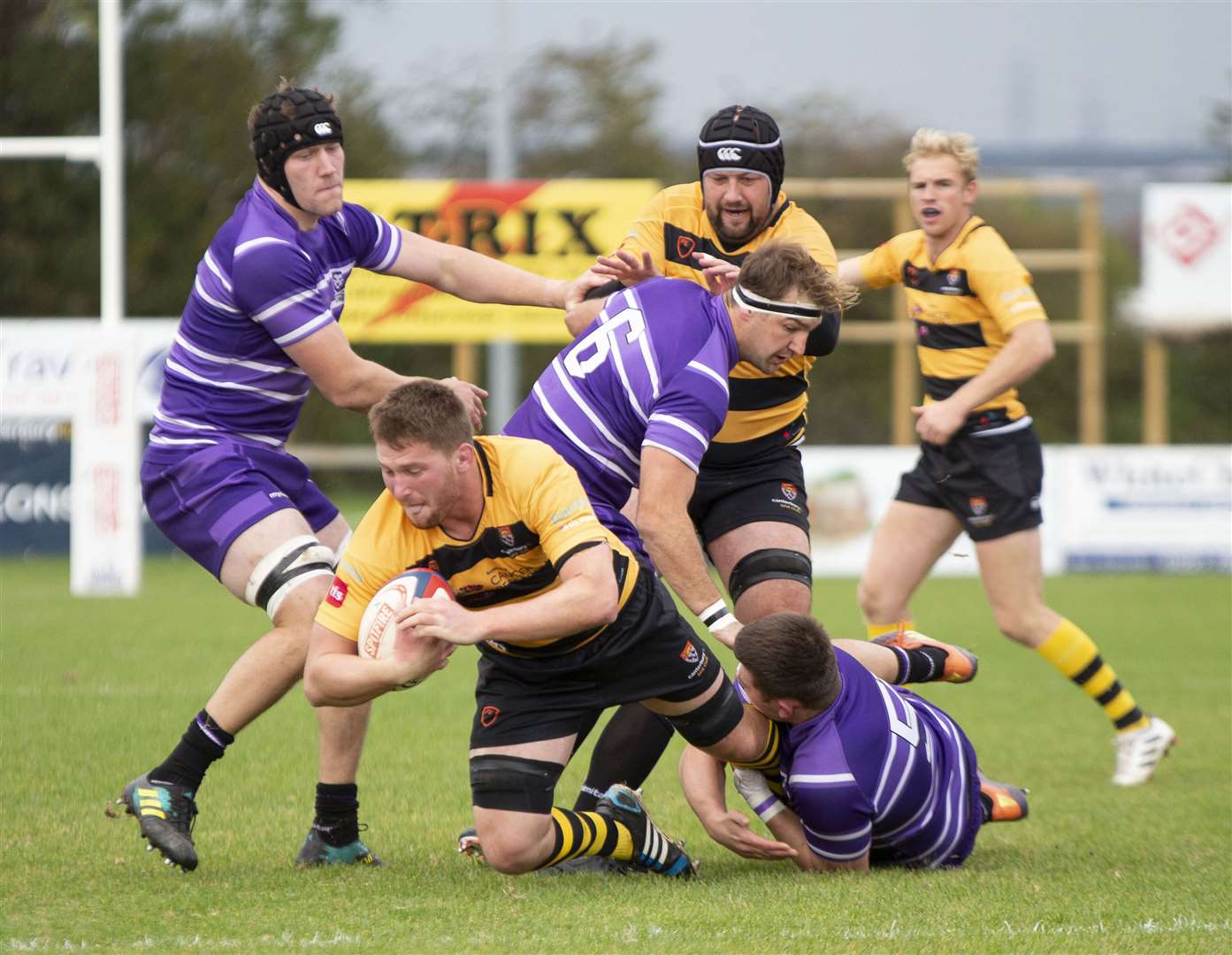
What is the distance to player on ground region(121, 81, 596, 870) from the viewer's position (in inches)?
201

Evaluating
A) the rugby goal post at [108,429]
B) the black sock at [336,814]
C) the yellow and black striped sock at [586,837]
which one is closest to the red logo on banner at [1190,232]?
the rugby goal post at [108,429]

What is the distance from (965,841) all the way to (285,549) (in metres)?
2.25

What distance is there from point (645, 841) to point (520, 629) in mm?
1061

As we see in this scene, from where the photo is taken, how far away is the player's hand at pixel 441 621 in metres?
4.16

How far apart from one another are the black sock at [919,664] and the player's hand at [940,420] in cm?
131

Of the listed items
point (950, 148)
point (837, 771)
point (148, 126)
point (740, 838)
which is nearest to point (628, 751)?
point (740, 838)

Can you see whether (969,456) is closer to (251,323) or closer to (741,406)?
(741,406)

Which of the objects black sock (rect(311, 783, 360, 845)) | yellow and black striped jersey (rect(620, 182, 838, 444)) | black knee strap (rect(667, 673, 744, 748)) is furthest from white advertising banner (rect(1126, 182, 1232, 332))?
black sock (rect(311, 783, 360, 845))

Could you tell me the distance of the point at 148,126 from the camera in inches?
1089

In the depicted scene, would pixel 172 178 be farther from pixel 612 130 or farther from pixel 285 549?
pixel 285 549

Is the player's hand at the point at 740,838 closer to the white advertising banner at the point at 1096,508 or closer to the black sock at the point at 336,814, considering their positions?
the black sock at the point at 336,814

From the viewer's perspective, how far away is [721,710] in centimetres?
489

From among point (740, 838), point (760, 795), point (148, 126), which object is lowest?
point (740, 838)

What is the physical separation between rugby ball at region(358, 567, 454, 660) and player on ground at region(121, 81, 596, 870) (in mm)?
714
